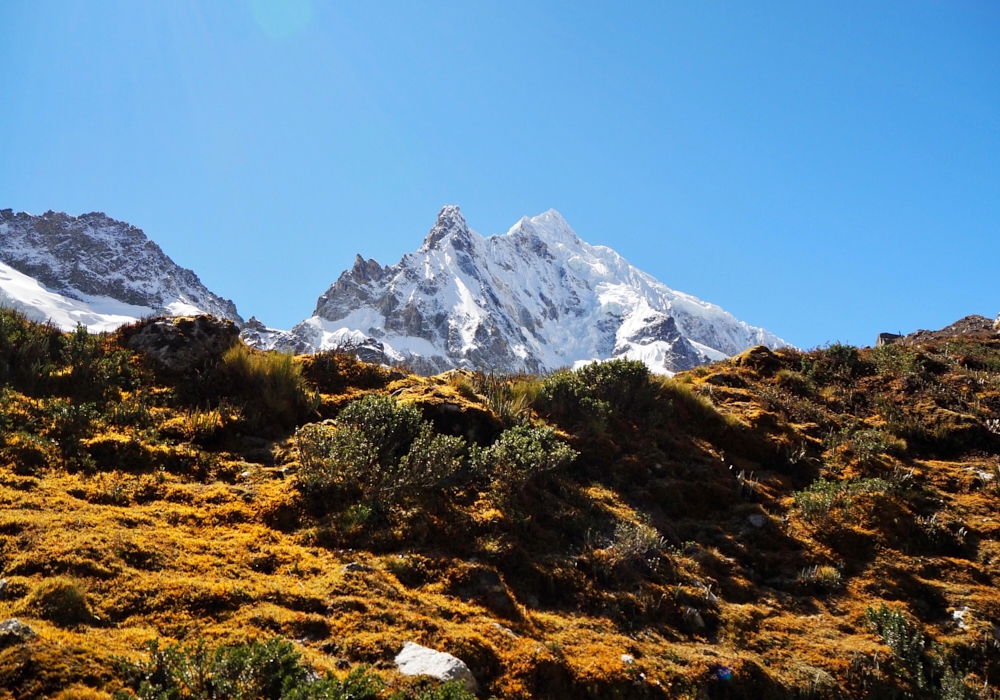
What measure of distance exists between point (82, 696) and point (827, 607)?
696cm

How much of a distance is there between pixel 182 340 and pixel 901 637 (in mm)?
10836

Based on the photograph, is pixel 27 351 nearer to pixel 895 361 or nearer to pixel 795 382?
pixel 795 382

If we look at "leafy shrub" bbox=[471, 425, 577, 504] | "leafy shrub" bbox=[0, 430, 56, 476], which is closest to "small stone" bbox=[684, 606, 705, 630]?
"leafy shrub" bbox=[471, 425, 577, 504]

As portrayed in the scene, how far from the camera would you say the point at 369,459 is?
7289mm

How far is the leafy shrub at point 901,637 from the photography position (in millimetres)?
5434

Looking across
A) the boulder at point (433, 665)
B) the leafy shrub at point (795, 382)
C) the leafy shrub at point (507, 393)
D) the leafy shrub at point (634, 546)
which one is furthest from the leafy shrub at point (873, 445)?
the boulder at point (433, 665)

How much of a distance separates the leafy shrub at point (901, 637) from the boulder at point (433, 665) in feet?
13.8

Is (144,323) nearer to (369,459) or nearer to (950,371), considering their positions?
(369,459)

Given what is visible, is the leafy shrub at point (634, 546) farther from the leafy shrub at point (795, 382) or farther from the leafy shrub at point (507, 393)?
the leafy shrub at point (795, 382)

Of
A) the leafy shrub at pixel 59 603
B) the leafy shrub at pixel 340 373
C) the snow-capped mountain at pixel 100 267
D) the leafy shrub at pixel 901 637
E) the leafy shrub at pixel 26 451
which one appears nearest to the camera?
the leafy shrub at pixel 59 603

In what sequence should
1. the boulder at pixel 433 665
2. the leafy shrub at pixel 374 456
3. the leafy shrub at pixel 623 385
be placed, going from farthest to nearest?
the leafy shrub at pixel 623 385 → the leafy shrub at pixel 374 456 → the boulder at pixel 433 665

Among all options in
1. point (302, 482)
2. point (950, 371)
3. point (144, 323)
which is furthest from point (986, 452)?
point (144, 323)

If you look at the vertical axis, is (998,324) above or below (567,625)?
above

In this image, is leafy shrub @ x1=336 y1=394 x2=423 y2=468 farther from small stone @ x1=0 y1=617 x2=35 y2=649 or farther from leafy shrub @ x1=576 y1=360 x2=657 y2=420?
small stone @ x1=0 y1=617 x2=35 y2=649
